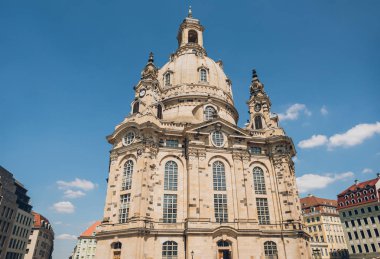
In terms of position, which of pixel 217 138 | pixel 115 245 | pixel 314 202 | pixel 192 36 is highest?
pixel 192 36

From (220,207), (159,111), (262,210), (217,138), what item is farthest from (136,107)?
(262,210)

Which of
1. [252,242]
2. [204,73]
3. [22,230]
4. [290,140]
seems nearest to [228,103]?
[204,73]

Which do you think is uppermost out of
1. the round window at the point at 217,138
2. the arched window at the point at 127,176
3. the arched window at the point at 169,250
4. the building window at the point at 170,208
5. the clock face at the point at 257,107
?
the clock face at the point at 257,107

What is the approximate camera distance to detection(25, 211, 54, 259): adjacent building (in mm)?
85625

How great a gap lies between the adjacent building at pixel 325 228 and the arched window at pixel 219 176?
138ft

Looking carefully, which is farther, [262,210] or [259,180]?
[259,180]

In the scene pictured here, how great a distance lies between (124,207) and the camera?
38.0 metres

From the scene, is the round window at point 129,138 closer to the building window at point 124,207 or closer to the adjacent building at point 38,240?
the building window at point 124,207

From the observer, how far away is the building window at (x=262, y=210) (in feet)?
133

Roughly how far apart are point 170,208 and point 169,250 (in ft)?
16.8

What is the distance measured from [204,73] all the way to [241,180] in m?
23.5

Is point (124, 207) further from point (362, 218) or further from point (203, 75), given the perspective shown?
point (362, 218)

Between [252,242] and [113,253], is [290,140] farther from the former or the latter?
[113,253]

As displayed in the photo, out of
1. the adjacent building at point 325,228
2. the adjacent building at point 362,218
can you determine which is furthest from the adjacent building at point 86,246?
the adjacent building at point 362,218
